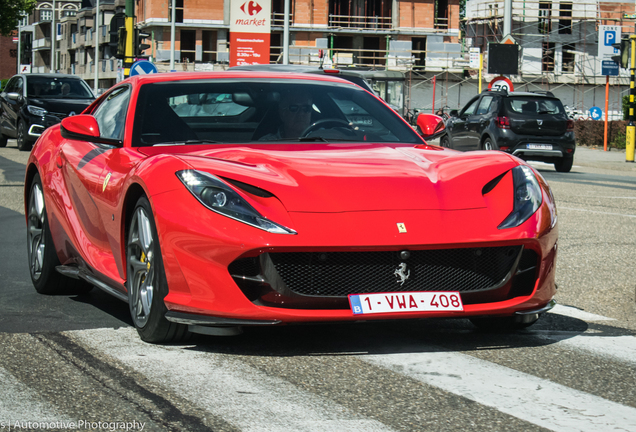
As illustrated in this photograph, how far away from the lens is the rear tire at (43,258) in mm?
5824

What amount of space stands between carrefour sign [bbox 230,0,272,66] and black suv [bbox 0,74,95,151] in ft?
65.2

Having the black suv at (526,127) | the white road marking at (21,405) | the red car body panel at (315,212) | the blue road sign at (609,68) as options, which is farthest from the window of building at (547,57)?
the white road marking at (21,405)

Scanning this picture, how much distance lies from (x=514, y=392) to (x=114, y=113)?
3073 mm

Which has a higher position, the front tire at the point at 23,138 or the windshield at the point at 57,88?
the windshield at the point at 57,88

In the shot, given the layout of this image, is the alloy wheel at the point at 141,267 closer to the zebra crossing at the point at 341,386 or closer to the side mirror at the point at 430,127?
the zebra crossing at the point at 341,386

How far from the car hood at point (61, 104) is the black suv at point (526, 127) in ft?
31.0

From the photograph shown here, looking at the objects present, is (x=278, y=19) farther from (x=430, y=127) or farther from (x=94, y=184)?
(x=94, y=184)

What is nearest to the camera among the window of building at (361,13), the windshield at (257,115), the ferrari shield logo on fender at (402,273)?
the ferrari shield logo on fender at (402,273)

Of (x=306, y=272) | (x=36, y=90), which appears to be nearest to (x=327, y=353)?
A: (x=306, y=272)

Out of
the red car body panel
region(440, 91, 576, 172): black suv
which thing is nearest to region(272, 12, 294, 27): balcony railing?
region(440, 91, 576, 172): black suv

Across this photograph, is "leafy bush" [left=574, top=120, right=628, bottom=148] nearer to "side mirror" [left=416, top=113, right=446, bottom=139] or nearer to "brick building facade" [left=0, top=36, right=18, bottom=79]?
"side mirror" [left=416, top=113, right=446, bottom=139]

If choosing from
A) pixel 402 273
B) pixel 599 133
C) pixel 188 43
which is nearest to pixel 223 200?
pixel 402 273

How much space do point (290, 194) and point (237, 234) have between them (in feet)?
1.00

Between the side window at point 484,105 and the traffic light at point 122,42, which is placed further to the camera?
the traffic light at point 122,42
